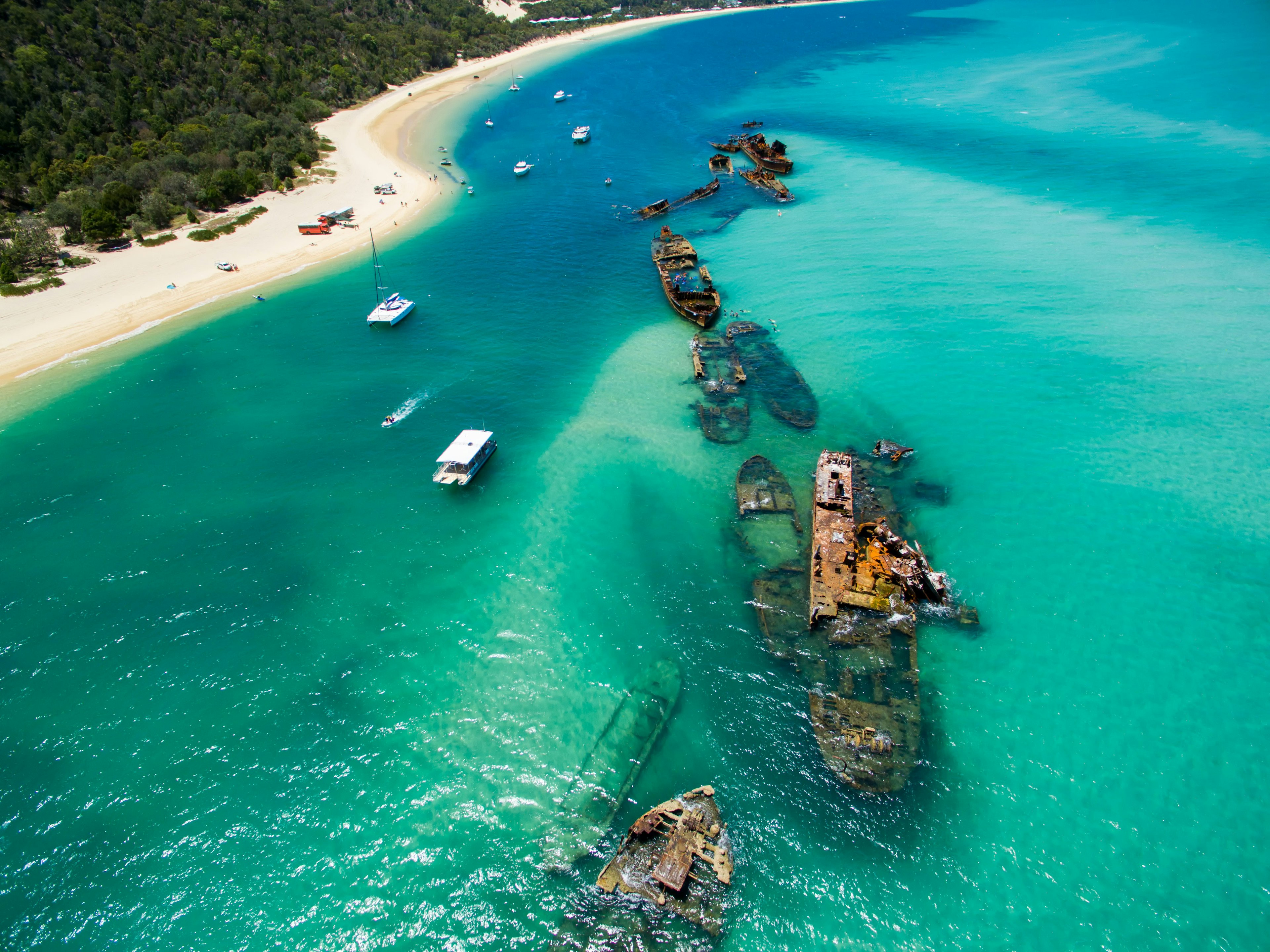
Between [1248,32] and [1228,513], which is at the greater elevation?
[1248,32]

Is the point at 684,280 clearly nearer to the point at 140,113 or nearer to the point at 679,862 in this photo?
the point at 679,862

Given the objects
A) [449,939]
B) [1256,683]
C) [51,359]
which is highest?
[51,359]

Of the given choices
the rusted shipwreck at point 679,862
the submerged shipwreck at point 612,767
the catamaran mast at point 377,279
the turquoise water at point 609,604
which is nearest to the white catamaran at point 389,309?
the catamaran mast at point 377,279

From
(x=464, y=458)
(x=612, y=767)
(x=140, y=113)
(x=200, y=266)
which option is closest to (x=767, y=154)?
(x=464, y=458)

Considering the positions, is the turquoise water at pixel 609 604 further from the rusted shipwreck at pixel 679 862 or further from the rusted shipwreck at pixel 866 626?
the rusted shipwreck at pixel 866 626

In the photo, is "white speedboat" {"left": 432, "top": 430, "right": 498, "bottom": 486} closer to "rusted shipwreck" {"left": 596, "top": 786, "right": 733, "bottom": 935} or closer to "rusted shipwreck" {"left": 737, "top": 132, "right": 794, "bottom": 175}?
"rusted shipwreck" {"left": 596, "top": 786, "right": 733, "bottom": 935}

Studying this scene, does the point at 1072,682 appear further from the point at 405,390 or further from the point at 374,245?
the point at 374,245

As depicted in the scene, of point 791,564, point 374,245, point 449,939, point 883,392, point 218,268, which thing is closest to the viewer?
point 449,939

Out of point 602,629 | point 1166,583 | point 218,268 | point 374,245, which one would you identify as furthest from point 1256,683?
point 218,268

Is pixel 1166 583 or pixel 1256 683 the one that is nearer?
pixel 1256 683
